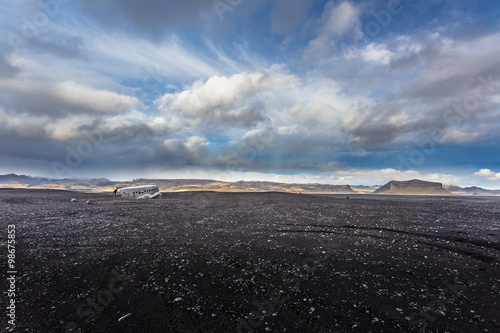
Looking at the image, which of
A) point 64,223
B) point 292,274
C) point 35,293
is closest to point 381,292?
point 292,274

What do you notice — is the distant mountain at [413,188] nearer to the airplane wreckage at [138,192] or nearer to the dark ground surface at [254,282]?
the airplane wreckage at [138,192]

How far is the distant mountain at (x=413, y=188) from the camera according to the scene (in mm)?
164750

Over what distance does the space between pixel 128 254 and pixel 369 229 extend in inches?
647

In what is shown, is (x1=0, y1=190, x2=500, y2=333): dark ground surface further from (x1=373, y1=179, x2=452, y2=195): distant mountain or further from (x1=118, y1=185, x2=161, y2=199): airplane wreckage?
(x1=373, y1=179, x2=452, y2=195): distant mountain

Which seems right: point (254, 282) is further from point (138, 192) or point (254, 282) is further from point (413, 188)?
point (413, 188)

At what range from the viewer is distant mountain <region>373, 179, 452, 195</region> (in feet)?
541

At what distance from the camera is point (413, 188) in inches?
6845

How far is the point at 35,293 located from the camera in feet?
23.2

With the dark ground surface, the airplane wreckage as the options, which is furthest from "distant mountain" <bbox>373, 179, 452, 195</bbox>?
the dark ground surface

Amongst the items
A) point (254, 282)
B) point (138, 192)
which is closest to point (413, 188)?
point (138, 192)

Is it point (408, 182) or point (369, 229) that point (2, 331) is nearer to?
point (369, 229)

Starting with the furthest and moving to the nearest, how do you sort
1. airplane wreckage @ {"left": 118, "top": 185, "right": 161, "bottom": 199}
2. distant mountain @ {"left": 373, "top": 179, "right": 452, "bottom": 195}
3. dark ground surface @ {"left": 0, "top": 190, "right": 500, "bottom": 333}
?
distant mountain @ {"left": 373, "top": 179, "right": 452, "bottom": 195}
airplane wreckage @ {"left": 118, "top": 185, "right": 161, "bottom": 199}
dark ground surface @ {"left": 0, "top": 190, "right": 500, "bottom": 333}

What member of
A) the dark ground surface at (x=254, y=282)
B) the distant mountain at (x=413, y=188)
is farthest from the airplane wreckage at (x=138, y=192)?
the distant mountain at (x=413, y=188)

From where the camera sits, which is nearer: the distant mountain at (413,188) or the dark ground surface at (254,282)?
the dark ground surface at (254,282)
